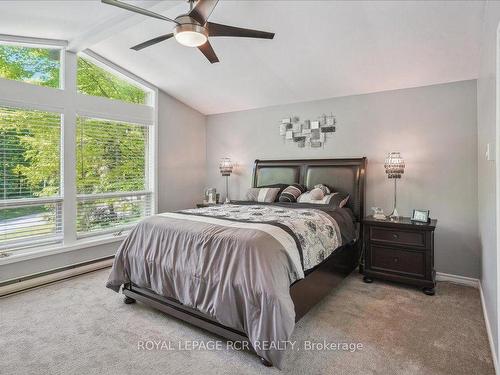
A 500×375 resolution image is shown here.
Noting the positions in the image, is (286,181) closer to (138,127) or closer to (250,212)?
(250,212)

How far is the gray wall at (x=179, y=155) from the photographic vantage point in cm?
510

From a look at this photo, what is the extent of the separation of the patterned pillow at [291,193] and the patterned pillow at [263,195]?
0.13 meters

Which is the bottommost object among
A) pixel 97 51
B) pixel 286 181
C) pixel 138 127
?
pixel 286 181

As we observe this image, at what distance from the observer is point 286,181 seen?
4.60m

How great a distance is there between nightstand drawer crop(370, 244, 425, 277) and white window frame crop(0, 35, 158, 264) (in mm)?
3528

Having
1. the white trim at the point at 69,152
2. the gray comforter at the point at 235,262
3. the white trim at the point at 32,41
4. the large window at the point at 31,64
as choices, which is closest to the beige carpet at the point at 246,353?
the gray comforter at the point at 235,262

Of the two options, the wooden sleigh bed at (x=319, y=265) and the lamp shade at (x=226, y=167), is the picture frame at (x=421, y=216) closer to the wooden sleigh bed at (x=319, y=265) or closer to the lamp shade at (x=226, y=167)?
the wooden sleigh bed at (x=319, y=265)

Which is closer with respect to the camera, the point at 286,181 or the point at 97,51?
the point at 97,51

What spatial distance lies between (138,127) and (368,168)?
11.7 ft

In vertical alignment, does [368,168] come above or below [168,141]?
below

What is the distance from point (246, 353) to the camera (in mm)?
2160

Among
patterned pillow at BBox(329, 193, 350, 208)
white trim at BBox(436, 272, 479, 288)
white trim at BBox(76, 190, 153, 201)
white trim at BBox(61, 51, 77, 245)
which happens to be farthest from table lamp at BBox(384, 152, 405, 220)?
white trim at BBox(61, 51, 77, 245)

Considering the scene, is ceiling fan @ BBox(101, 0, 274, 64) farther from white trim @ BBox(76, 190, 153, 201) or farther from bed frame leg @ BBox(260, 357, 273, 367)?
white trim @ BBox(76, 190, 153, 201)

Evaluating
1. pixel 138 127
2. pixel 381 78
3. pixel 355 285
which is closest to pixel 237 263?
pixel 355 285
